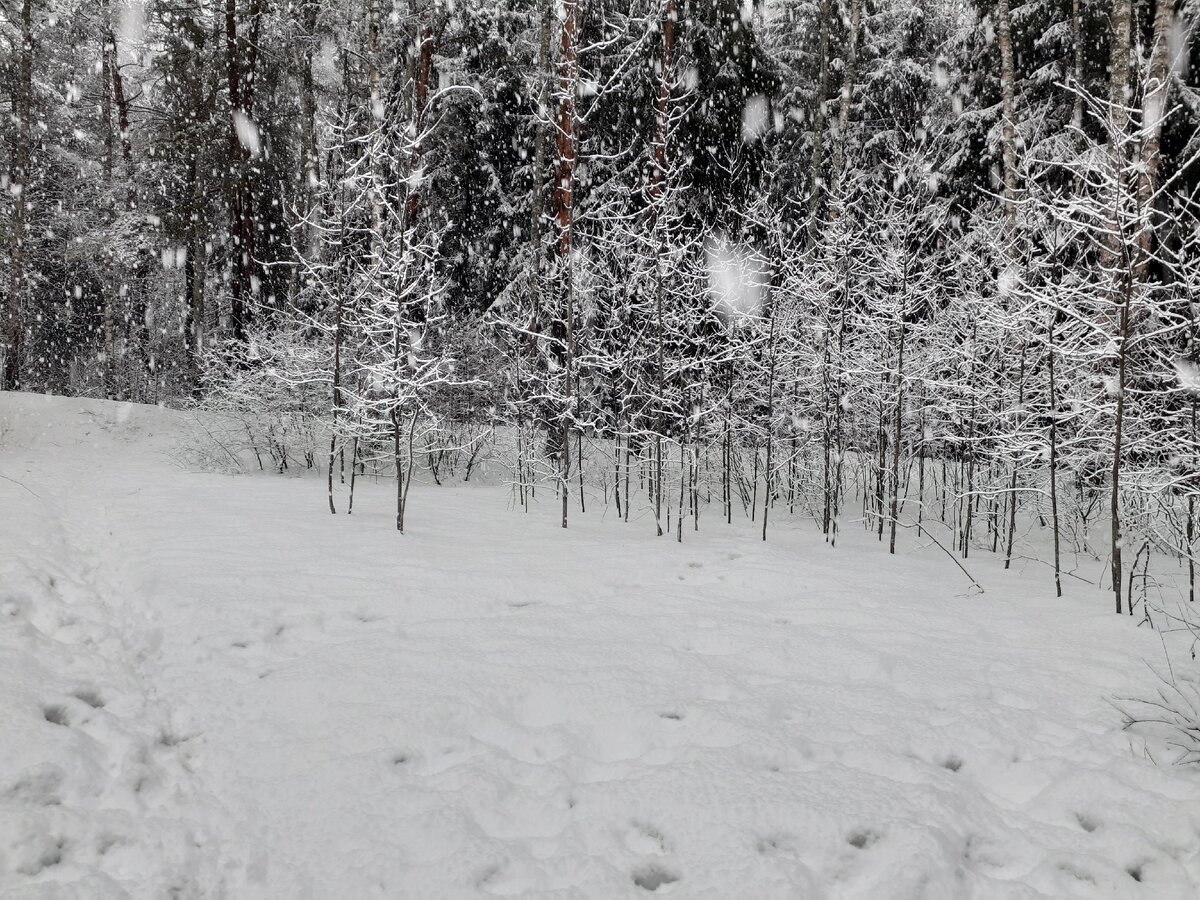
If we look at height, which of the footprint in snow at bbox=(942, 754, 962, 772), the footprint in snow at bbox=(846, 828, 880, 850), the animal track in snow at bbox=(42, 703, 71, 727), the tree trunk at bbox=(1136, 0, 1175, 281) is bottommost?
the footprint in snow at bbox=(846, 828, 880, 850)

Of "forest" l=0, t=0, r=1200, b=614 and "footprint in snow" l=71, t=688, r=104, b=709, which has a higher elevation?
"forest" l=0, t=0, r=1200, b=614

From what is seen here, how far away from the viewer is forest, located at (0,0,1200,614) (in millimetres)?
7492

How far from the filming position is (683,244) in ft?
35.5

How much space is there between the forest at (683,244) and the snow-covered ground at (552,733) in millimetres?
2129

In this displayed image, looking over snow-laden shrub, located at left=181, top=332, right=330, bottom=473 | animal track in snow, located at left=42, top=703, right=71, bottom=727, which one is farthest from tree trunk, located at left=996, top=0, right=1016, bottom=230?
animal track in snow, located at left=42, top=703, right=71, bottom=727

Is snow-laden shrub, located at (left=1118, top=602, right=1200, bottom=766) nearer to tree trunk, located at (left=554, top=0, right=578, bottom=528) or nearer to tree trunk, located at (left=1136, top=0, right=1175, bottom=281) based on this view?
tree trunk, located at (left=1136, top=0, right=1175, bottom=281)

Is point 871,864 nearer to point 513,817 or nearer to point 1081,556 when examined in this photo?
point 513,817

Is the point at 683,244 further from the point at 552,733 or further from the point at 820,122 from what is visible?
the point at 552,733

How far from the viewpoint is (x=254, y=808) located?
2.89 meters

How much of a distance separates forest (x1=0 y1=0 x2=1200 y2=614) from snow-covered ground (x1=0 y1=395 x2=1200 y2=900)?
2.13m

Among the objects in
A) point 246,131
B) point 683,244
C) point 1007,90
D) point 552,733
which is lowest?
point 552,733

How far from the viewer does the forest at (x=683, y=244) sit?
7.49m

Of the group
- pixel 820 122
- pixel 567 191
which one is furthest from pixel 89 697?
pixel 820 122

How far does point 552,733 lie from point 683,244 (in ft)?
28.8
